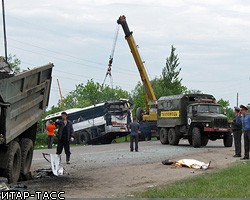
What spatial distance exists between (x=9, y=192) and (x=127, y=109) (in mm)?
33476

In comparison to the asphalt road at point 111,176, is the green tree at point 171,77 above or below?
above

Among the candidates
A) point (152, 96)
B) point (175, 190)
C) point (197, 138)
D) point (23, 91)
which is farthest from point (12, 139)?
point (152, 96)

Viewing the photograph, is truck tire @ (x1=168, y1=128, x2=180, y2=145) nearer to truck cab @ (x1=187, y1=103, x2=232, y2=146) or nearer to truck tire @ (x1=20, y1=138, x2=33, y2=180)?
truck cab @ (x1=187, y1=103, x2=232, y2=146)

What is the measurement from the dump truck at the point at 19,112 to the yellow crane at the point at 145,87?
2695 cm

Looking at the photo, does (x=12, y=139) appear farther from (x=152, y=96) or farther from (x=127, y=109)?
(x=152, y=96)

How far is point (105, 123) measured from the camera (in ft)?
145

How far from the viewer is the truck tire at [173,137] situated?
111 feet

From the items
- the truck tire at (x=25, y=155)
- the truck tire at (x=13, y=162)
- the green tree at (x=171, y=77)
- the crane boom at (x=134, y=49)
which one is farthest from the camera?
the green tree at (x=171, y=77)

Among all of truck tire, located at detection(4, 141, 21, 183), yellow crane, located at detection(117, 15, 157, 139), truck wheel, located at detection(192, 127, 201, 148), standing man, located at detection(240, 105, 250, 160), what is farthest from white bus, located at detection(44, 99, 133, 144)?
truck tire, located at detection(4, 141, 21, 183)

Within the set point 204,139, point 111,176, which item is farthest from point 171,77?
point 111,176

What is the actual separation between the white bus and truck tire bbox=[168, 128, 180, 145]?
9447 millimetres

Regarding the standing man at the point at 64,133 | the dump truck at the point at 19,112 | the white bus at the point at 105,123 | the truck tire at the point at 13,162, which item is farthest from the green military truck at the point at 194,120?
the truck tire at the point at 13,162

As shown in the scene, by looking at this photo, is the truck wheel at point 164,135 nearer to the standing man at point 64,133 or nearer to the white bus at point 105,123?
the white bus at point 105,123

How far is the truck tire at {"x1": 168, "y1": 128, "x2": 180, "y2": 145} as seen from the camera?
111 ft
